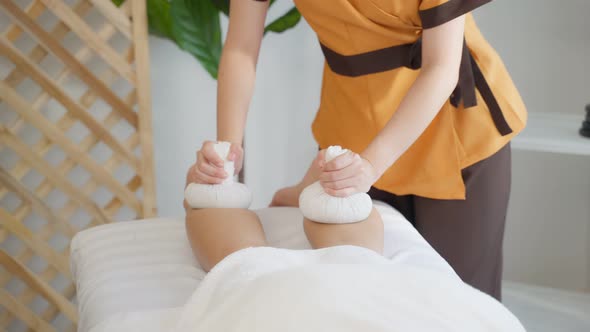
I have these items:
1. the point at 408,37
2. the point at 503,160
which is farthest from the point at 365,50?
the point at 503,160

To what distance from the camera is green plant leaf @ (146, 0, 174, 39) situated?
2254mm

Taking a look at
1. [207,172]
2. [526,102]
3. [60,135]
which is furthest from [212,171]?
[526,102]

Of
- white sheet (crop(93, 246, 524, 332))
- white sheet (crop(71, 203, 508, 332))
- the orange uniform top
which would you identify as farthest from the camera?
the orange uniform top

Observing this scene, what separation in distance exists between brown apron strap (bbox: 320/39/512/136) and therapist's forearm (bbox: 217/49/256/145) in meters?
0.17

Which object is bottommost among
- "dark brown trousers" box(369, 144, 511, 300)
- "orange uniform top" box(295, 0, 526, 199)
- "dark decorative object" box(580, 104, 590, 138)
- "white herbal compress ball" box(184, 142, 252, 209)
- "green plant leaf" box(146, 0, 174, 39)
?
"dark decorative object" box(580, 104, 590, 138)

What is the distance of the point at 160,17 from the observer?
2279mm

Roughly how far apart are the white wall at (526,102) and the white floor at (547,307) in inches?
2.4

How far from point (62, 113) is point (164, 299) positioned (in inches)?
52.9

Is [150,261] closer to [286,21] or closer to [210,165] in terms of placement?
[210,165]

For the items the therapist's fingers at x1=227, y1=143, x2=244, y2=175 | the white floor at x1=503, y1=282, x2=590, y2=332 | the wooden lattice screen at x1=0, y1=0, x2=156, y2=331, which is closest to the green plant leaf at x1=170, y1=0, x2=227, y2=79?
the wooden lattice screen at x1=0, y1=0, x2=156, y2=331

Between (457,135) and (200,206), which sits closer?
(200,206)

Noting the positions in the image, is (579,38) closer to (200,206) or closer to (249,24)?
(249,24)

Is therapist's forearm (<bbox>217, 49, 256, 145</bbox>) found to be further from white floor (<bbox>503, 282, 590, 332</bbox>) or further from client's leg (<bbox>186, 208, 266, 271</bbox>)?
white floor (<bbox>503, 282, 590, 332</bbox>)

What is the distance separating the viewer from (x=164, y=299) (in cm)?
113
